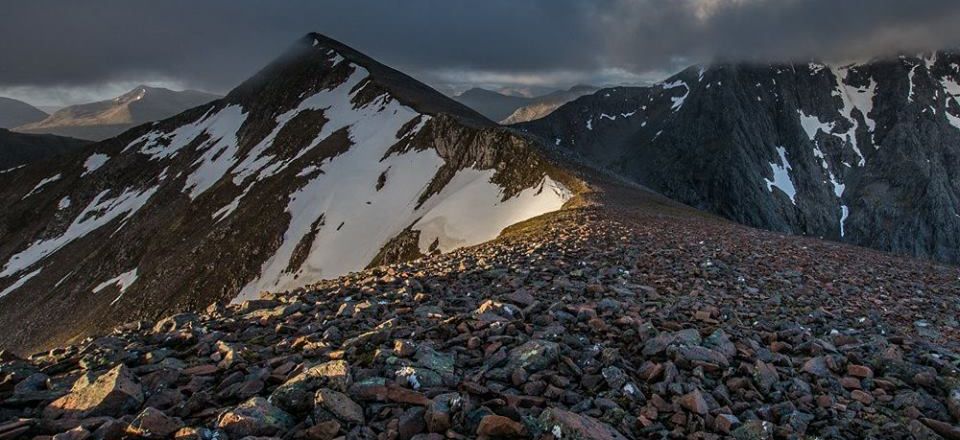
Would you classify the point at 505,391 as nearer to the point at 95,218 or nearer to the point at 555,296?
the point at 555,296

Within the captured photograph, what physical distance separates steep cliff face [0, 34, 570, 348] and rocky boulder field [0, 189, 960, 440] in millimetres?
29149

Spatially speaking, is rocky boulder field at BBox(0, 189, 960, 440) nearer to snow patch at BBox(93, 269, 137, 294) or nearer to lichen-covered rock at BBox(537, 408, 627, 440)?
lichen-covered rock at BBox(537, 408, 627, 440)

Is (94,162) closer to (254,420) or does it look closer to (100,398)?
(100,398)

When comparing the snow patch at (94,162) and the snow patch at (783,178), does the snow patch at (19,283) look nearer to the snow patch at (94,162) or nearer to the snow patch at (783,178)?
the snow patch at (94,162)

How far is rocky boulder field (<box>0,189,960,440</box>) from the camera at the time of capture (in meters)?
5.33

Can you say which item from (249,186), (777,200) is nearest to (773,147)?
(777,200)

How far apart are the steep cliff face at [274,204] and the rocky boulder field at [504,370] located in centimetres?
2915

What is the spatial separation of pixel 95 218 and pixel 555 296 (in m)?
122

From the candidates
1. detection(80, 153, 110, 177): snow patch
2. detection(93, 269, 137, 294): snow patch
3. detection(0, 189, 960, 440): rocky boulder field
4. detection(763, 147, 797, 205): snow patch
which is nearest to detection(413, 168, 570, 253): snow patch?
detection(0, 189, 960, 440): rocky boulder field

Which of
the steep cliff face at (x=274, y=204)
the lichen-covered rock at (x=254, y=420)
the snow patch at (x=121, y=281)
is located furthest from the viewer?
the snow patch at (x=121, y=281)

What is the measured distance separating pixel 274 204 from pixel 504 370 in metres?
66.8

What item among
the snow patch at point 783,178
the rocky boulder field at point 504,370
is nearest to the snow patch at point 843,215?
the snow patch at point 783,178

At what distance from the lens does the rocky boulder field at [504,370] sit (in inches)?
210

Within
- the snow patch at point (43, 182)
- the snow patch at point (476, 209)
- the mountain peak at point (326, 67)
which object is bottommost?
the snow patch at point (476, 209)
